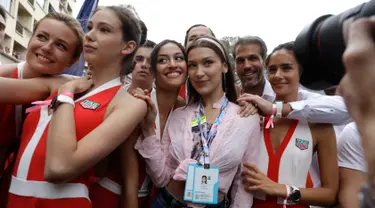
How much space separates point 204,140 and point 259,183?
0.44 m

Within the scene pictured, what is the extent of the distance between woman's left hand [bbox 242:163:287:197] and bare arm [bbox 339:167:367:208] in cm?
45

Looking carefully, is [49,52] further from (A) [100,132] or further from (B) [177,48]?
(B) [177,48]

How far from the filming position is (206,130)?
2.10 meters

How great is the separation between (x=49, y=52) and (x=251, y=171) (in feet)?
4.83

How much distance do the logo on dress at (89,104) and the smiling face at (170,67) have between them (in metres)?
0.79

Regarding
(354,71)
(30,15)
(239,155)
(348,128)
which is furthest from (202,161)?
(30,15)

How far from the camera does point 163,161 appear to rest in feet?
6.61

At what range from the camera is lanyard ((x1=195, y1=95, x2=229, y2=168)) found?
1970 millimetres

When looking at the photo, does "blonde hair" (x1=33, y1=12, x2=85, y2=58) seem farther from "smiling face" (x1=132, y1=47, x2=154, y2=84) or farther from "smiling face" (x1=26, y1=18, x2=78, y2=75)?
"smiling face" (x1=132, y1=47, x2=154, y2=84)

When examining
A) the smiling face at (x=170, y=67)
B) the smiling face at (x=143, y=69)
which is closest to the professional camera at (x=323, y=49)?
the smiling face at (x=170, y=67)

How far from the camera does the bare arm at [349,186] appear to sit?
6.66ft

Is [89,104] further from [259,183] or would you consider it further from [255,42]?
[255,42]

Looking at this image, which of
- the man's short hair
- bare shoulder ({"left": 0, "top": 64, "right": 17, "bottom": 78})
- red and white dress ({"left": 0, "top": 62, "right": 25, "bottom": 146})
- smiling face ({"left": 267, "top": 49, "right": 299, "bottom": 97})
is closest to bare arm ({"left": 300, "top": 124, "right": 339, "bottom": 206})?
smiling face ({"left": 267, "top": 49, "right": 299, "bottom": 97})

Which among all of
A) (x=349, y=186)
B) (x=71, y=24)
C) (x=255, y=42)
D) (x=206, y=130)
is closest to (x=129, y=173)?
(x=206, y=130)
